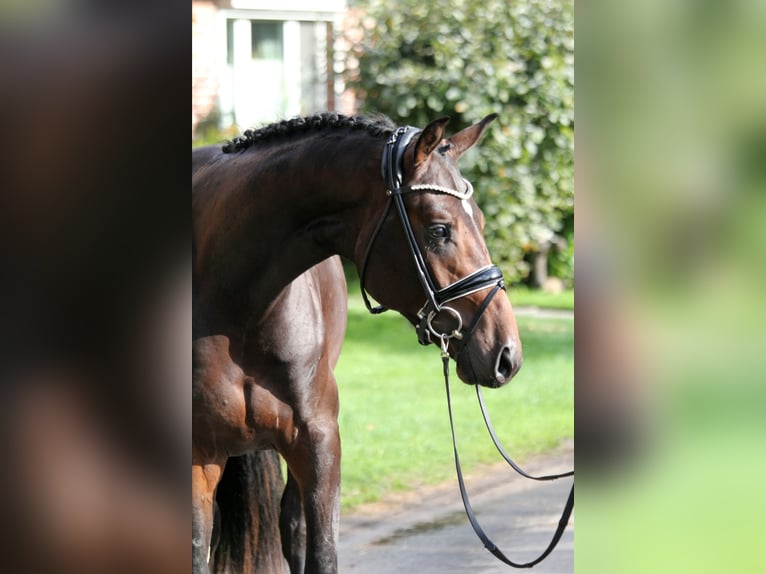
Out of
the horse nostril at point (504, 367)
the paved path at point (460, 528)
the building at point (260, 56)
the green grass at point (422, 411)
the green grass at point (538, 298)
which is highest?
the horse nostril at point (504, 367)

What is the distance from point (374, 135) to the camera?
2781 millimetres

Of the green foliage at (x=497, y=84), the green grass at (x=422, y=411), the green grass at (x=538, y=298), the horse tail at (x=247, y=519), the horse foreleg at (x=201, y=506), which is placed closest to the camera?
the horse foreleg at (x=201, y=506)

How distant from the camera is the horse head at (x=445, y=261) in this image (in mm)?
2543

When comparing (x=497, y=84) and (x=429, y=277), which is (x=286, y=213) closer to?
(x=429, y=277)

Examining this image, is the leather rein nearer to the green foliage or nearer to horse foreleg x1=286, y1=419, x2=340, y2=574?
horse foreleg x1=286, y1=419, x2=340, y2=574

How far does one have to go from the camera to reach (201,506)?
297 cm

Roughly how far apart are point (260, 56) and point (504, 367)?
42.1ft

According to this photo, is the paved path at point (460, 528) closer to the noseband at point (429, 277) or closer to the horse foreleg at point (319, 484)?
the horse foreleg at point (319, 484)

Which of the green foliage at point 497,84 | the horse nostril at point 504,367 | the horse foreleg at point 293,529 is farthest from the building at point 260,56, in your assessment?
the horse nostril at point 504,367

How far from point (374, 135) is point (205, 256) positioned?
2.00ft

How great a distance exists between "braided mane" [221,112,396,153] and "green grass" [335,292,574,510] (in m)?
3.03
